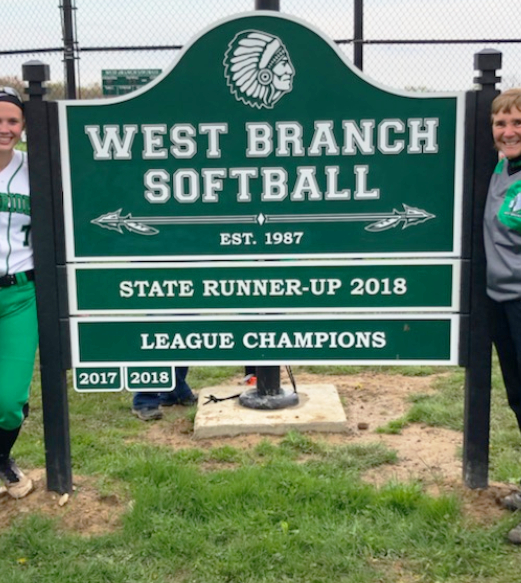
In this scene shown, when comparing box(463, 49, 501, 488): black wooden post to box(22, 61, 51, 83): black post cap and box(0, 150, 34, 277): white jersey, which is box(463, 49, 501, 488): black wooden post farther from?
box(0, 150, 34, 277): white jersey

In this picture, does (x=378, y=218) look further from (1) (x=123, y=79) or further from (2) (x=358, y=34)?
(1) (x=123, y=79)

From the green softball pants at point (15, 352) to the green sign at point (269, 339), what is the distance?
0.72ft

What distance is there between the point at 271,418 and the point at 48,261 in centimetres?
168

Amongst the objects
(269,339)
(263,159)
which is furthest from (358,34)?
(269,339)

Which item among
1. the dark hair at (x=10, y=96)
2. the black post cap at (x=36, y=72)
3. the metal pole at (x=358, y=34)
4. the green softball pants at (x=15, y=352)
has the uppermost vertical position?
the metal pole at (x=358, y=34)

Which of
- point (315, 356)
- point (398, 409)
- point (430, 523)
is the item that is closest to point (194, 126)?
point (315, 356)

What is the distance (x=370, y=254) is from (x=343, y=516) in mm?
1137

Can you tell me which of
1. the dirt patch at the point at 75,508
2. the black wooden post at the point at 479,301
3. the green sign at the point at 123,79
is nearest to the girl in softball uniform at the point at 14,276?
the dirt patch at the point at 75,508

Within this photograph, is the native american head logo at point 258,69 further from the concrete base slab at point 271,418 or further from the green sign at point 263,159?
the concrete base slab at point 271,418

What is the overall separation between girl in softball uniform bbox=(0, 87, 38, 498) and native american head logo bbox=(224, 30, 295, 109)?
94cm

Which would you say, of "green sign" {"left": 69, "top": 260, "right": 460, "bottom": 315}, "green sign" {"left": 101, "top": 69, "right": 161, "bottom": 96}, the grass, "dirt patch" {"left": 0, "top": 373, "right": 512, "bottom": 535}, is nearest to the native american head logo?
"green sign" {"left": 69, "top": 260, "right": 460, "bottom": 315}

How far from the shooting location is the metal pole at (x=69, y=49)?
6.84 m

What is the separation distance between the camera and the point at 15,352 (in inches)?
135

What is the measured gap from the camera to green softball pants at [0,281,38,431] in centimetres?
341
